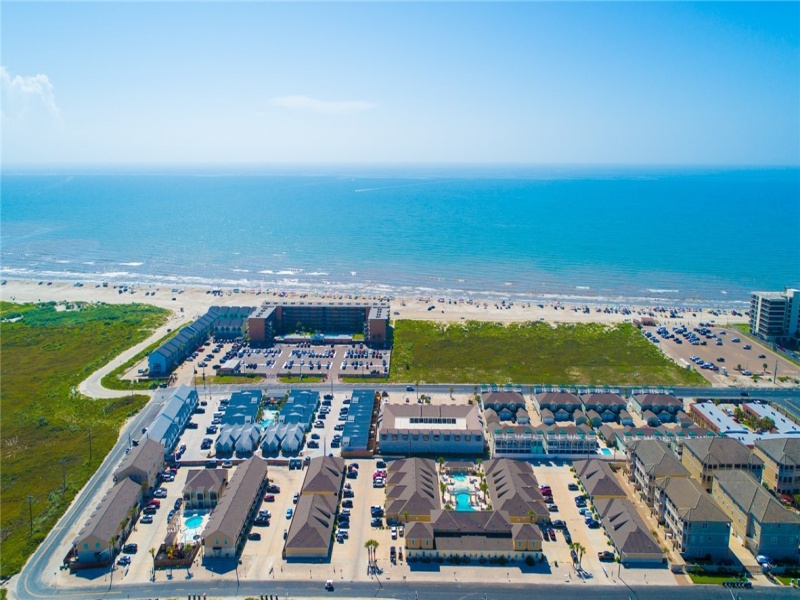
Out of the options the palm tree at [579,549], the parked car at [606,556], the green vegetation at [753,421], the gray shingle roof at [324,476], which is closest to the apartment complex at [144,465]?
the gray shingle roof at [324,476]

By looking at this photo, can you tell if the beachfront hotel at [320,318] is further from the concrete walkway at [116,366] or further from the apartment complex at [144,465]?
the apartment complex at [144,465]

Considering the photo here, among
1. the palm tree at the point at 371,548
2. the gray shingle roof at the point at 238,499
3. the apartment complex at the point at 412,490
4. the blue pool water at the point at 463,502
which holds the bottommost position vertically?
the blue pool water at the point at 463,502

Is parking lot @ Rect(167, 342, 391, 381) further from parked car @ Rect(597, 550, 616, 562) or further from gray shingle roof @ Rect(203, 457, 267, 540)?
parked car @ Rect(597, 550, 616, 562)

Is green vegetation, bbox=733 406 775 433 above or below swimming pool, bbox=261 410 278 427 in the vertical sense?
below

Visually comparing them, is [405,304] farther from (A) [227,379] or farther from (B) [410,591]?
(B) [410,591]

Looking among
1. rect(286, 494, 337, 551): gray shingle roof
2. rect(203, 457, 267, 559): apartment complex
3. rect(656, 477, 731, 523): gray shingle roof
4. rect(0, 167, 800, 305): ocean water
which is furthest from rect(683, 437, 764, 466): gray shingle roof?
rect(0, 167, 800, 305): ocean water

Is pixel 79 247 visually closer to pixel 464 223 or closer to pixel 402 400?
pixel 464 223

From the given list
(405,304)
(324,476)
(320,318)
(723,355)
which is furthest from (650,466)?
(405,304)
